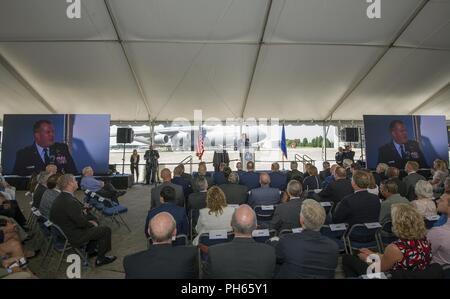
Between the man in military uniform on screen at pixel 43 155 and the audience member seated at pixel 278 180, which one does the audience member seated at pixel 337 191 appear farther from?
the man in military uniform on screen at pixel 43 155

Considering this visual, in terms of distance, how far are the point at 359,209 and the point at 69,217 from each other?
3.50m

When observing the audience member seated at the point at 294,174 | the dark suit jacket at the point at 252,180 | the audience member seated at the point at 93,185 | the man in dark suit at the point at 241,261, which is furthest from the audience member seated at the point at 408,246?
the audience member seated at the point at 93,185

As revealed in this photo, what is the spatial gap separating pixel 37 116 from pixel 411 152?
14.8 m

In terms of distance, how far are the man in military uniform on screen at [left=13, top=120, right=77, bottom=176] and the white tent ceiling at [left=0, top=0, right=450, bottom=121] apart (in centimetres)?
128

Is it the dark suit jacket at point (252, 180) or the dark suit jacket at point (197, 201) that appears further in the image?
the dark suit jacket at point (252, 180)

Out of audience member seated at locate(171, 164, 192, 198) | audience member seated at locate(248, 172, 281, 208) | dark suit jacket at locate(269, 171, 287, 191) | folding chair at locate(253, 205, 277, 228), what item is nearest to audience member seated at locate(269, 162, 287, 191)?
dark suit jacket at locate(269, 171, 287, 191)

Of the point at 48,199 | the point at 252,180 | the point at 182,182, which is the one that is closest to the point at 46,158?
the point at 48,199

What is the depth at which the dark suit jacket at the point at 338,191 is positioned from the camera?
154 inches

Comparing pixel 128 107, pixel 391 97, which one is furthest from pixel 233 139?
pixel 391 97

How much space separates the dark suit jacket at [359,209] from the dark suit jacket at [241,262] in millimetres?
1656

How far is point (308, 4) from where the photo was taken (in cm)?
638

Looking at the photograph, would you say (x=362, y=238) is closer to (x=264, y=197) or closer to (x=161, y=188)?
(x=264, y=197)

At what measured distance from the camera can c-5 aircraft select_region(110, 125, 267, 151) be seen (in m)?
12.7
